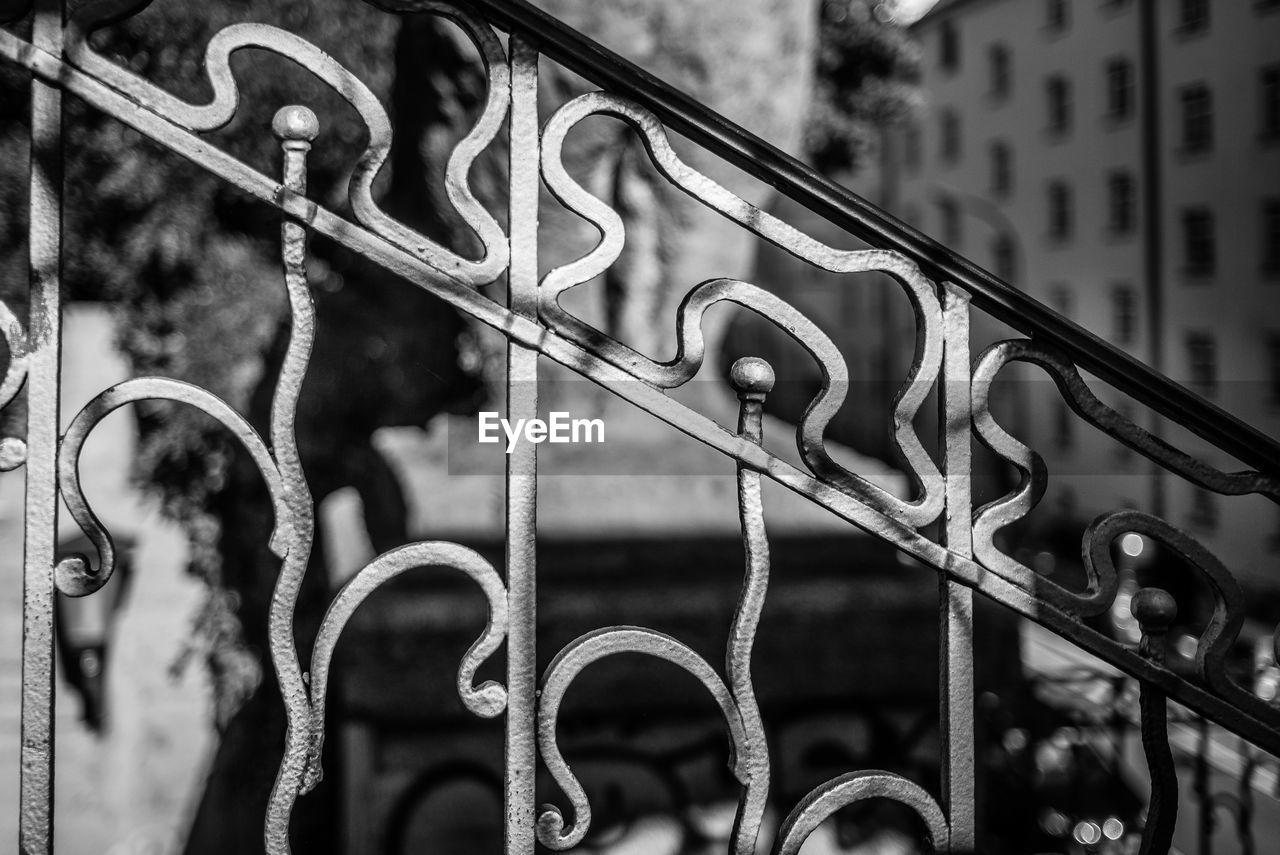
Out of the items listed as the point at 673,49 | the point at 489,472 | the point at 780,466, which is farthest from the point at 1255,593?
the point at 780,466

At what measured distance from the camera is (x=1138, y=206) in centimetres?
2625

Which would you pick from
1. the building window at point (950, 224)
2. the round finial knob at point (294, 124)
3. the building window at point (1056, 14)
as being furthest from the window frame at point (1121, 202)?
the round finial knob at point (294, 124)

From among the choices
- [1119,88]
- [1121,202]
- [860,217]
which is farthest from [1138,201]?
[860,217]

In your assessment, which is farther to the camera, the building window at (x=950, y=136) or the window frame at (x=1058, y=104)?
the building window at (x=950, y=136)

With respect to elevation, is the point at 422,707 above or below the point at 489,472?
below

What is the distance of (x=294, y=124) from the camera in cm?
125

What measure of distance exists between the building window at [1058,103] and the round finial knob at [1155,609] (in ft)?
102

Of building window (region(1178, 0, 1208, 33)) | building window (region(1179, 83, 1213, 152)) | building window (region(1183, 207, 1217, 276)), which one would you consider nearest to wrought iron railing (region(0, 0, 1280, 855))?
building window (region(1178, 0, 1208, 33))

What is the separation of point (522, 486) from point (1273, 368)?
2347 cm

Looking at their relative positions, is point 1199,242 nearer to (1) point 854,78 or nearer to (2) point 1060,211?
(2) point 1060,211

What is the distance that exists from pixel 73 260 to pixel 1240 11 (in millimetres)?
22611

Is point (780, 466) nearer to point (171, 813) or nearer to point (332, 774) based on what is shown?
point (332, 774)

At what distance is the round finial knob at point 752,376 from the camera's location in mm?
1305

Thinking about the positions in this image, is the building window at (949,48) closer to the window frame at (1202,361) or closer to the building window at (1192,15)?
the building window at (1192,15)
